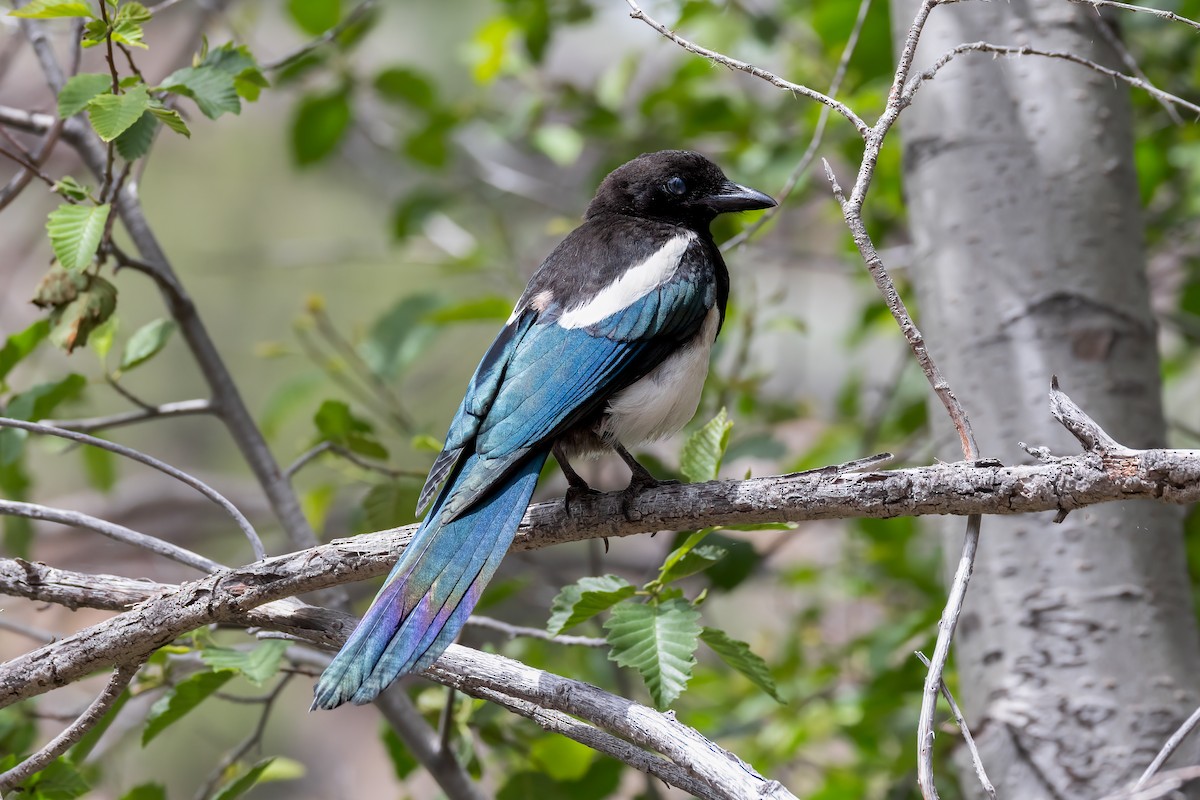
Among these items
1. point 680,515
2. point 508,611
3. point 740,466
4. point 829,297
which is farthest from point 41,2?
point 829,297

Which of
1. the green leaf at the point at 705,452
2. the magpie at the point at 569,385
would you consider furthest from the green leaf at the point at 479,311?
the green leaf at the point at 705,452

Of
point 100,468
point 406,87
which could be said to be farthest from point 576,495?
point 406,87

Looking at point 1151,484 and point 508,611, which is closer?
point 1151,484

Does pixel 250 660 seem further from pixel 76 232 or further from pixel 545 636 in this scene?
pixel 76 232

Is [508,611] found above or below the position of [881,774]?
above

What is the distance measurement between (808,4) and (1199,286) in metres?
1.65

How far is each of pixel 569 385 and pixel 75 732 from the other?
108 cm

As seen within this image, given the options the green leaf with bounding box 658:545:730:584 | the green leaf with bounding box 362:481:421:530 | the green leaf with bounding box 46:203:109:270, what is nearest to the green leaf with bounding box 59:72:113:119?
the green leaf with bounding box 46:203:109:270

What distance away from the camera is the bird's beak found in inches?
116

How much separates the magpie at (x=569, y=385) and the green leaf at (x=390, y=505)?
430 mm

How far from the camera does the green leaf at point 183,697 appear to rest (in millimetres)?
2066

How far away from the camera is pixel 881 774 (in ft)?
11.3

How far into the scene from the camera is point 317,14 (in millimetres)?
3482

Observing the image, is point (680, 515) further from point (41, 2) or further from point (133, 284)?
point (133, 284)
